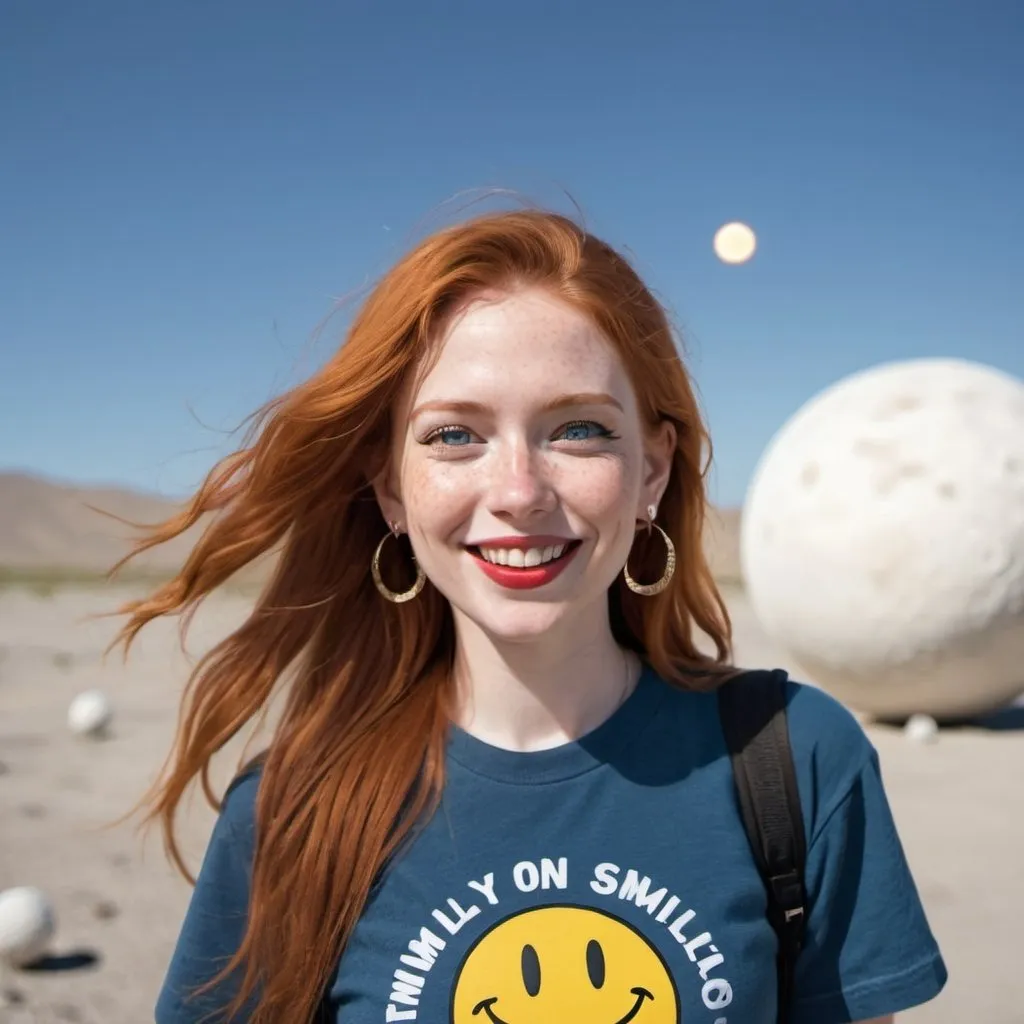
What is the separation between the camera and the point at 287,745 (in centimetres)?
202

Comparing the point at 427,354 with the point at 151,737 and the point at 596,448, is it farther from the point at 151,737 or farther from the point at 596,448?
the point at 151,737

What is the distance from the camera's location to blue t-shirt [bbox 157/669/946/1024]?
164 centimetres

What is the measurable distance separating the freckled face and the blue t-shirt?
291 millimetres

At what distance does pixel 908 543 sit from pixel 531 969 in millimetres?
5540

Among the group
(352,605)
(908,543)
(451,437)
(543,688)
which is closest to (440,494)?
(451,437)

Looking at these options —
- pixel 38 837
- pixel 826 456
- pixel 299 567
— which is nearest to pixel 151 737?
pixel 38 837

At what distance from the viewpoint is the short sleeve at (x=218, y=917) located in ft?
6.10

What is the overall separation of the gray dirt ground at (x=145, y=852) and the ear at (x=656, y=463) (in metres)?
2.60

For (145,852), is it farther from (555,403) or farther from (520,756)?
(555,403)

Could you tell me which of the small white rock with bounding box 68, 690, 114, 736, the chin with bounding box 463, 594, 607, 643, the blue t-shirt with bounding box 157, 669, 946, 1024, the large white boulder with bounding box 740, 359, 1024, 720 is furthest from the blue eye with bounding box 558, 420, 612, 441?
the small white rock with bounding box 68, 690, 114, 736

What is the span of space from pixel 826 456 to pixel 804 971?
5.64 m

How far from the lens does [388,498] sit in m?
2.06

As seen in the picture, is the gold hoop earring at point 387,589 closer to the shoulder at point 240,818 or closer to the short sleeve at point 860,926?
the shoulder at point 240,818

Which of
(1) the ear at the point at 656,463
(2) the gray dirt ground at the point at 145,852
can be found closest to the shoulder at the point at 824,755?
(1) the ear at the point at 656,463
